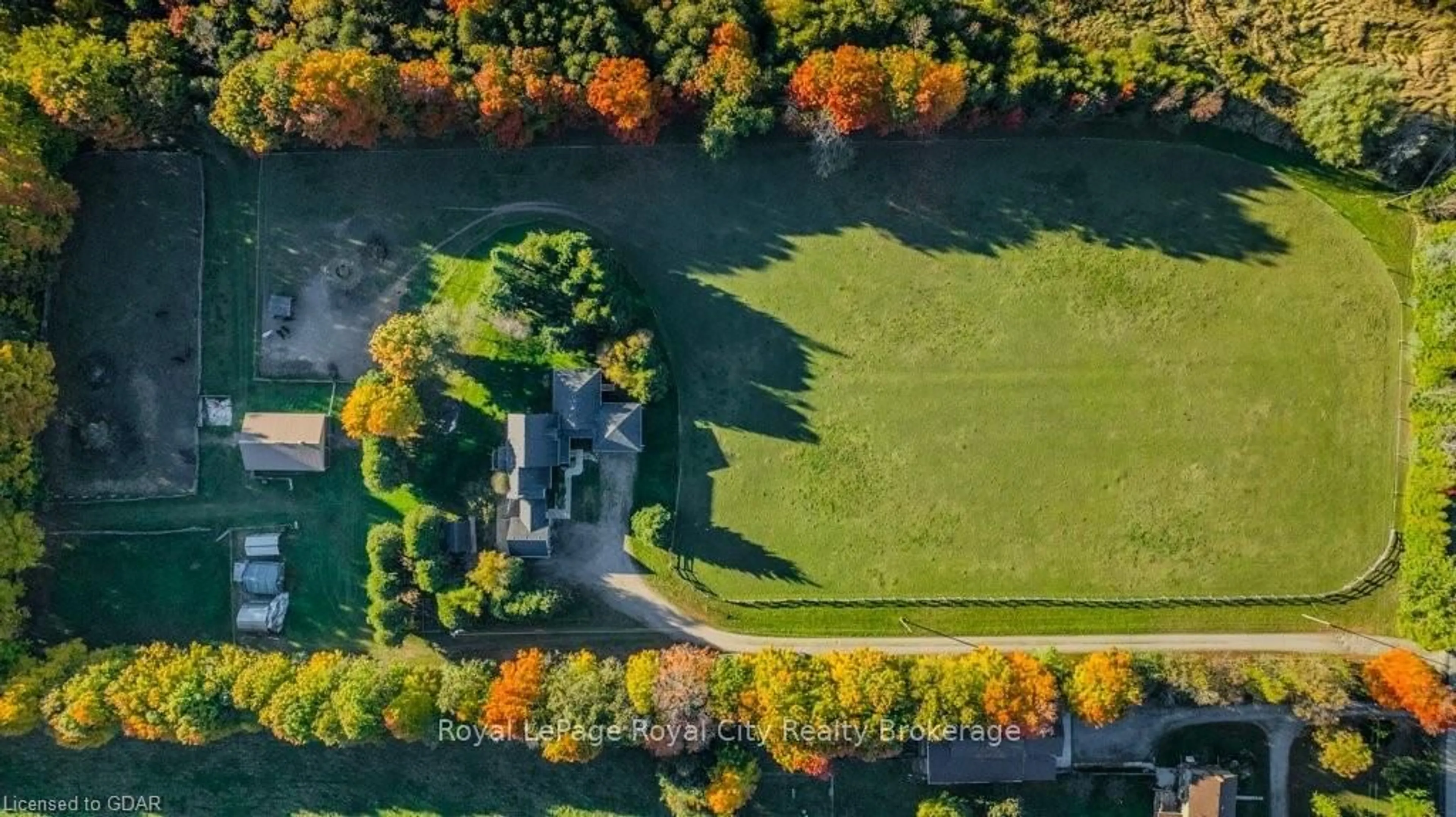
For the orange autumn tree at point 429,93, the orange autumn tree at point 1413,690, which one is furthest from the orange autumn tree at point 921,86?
the orange autumn tree at point 1413,690

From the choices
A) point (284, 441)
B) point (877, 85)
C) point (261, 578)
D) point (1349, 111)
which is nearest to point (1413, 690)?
point (1349, 111)

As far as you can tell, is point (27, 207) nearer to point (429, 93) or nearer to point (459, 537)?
point (429, 93)

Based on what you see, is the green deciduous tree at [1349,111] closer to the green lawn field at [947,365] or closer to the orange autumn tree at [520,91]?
the green lawn field at [947,365]

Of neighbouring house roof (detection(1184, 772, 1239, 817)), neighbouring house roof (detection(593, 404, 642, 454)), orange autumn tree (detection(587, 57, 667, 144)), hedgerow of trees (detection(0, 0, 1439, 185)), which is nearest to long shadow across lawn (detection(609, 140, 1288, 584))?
hedgerow of trees (detection(0, 0, 1439, 185))

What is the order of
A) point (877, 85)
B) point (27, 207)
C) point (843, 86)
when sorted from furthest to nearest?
point (27, 207) → point (877, 85) → point (843, 86)

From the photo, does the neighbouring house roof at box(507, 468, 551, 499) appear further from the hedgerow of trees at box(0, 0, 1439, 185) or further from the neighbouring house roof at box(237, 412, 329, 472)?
the hedgerow of trees at box(0, 0, 1439, 185)

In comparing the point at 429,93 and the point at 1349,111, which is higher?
the point at 1349,111

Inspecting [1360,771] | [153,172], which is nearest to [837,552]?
[1360,771]
